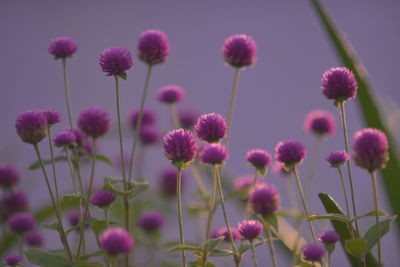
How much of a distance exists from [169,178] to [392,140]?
0.58 meters

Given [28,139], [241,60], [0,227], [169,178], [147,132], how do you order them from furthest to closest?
[169,178]
[147,132]
[0,227]
[241,60]
[28,139]

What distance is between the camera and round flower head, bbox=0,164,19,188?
90cm

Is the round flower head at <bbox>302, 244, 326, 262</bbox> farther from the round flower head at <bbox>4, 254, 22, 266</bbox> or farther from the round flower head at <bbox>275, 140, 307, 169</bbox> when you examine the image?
the round flower head at <bbox>4, 254, 22, 266</bbox>

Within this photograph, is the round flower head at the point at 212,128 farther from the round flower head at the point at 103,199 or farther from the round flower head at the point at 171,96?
the round flower head at the point at 171,96

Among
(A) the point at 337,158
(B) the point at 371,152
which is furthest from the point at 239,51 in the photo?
(B) the point at 371,152

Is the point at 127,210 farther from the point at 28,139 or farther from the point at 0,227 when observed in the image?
the point at 0,227

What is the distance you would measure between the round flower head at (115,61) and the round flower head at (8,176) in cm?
41

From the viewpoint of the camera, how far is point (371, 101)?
80cm

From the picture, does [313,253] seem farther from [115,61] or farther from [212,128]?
[115,61]

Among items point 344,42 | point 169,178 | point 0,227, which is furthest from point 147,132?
point 344,42

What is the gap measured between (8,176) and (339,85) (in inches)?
24.5

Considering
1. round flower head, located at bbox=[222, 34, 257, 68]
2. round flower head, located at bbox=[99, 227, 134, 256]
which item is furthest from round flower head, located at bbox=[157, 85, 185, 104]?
round flower head, located at bbox=[99, 227, 134, 256]

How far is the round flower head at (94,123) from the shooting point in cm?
58

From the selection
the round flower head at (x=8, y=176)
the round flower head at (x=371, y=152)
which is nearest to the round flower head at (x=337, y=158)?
the round flower head at (x=371, y=152)
